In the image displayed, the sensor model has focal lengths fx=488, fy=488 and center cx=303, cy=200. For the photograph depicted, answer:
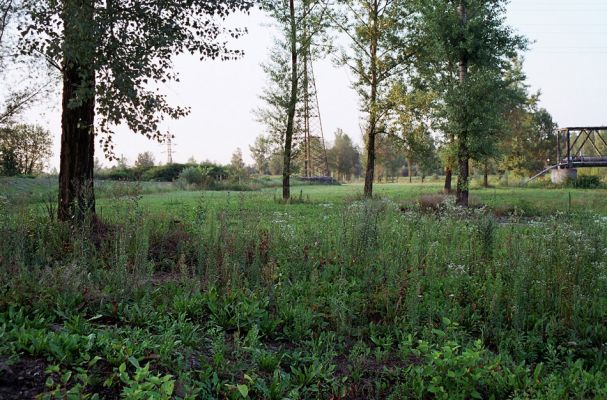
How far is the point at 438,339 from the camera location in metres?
4.28

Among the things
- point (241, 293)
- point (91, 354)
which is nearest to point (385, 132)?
Answer: point (241, 293)

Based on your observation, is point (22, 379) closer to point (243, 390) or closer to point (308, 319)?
point (243, 390)

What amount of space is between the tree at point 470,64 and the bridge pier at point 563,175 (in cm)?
1869

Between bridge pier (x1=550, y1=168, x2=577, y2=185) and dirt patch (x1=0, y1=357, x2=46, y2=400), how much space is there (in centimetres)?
3527

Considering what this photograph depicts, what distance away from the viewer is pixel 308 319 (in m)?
4.41

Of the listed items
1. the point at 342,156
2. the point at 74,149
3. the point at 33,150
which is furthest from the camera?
the point at 342,156

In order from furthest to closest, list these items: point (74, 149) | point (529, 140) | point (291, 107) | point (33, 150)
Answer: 1. point (529, 140)
2. point (33, 150)
3. point (291, 107)
4. point (74, 149)

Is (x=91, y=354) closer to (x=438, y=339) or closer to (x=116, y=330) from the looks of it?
(x=116, y=330)

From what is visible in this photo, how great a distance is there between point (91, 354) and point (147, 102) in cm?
459

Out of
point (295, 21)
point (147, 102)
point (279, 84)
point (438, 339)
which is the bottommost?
point (438, 339)

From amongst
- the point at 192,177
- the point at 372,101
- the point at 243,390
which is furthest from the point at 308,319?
the point at 192,177

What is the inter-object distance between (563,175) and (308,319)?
3421cm

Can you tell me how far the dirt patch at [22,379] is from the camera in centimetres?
287

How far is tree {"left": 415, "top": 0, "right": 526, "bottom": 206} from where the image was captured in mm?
16422
